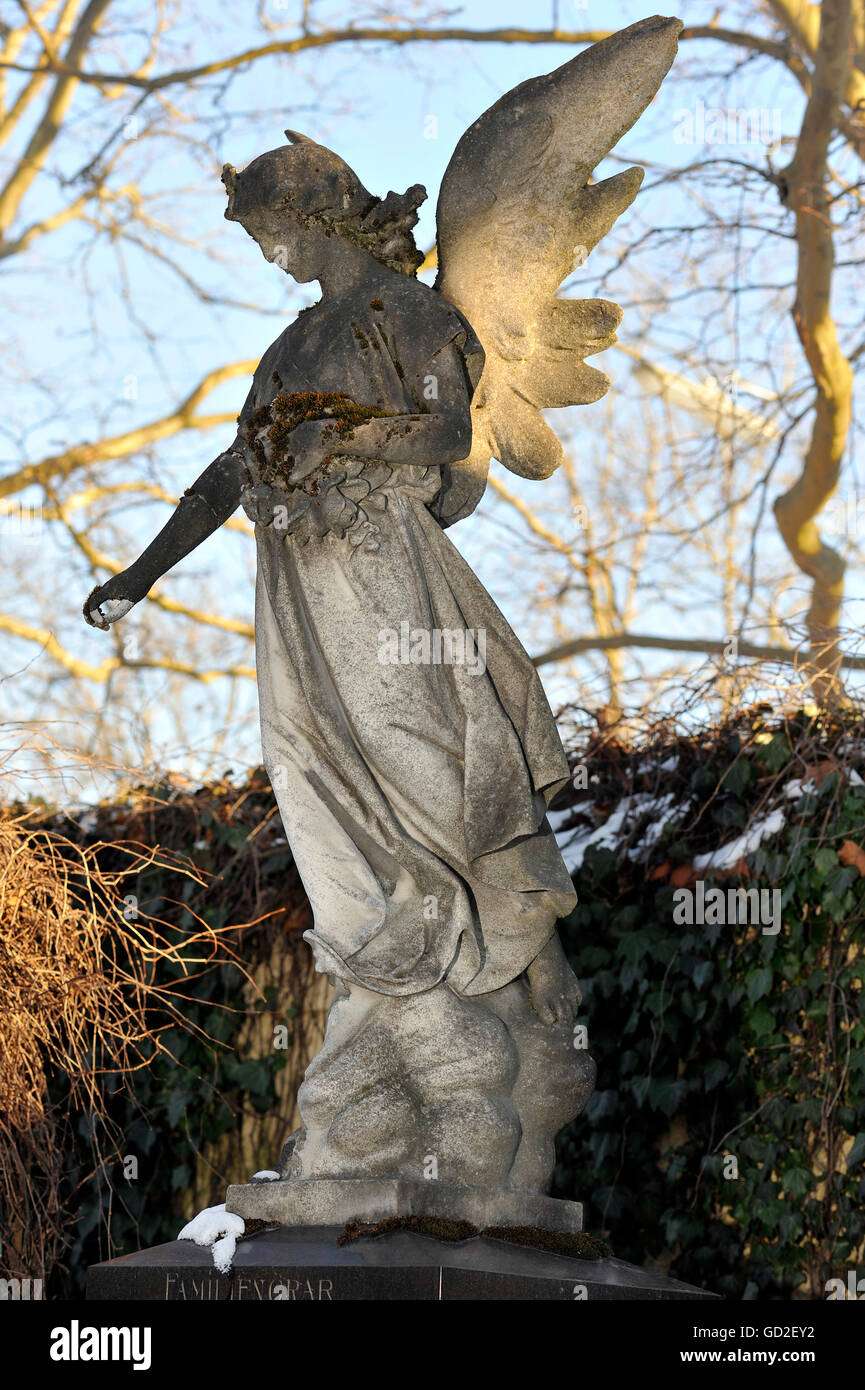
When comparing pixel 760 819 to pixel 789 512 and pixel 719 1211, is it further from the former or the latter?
pixel 789 512

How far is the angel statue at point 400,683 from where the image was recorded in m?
3.54

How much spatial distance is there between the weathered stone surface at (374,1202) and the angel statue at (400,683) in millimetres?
47

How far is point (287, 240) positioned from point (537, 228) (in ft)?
1.93

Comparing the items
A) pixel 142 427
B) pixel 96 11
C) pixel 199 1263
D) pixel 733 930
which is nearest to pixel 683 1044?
A: pixel 733 930

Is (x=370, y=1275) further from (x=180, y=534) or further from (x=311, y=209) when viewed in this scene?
(x=311, y=209)

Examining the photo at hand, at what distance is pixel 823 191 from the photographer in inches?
360

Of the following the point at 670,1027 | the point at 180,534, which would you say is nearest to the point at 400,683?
the point at 180,534

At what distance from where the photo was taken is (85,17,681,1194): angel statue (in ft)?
11.6

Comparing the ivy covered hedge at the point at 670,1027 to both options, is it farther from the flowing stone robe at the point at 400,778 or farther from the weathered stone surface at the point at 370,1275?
the weathered stone surface at the point at 370,1275

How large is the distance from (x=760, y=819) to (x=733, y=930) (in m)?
0.37

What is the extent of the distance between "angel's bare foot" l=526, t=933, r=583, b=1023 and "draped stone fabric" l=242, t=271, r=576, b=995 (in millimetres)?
63

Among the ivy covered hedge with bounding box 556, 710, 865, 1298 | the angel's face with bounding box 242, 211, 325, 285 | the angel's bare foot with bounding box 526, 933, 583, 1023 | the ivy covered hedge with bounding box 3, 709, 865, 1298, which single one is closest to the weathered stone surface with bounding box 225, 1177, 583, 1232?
the angel's bare foot with bounding box 526, 933, 583, 1023

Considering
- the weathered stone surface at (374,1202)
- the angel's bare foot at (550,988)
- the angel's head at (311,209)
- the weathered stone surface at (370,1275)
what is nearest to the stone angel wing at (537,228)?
the angel's head at (311,209)

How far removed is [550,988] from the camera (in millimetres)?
3713
